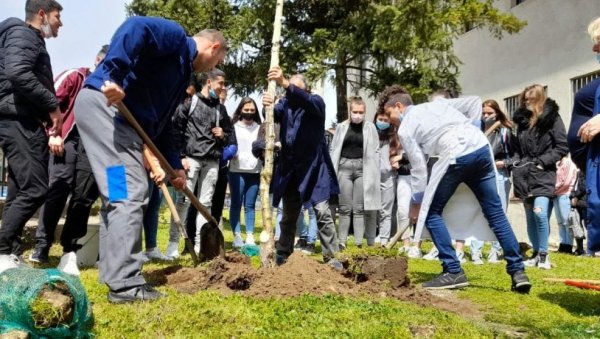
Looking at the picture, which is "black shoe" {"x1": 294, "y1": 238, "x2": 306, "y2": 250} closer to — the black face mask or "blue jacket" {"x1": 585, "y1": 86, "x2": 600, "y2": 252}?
the black face mask

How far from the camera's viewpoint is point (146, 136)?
4.47 m

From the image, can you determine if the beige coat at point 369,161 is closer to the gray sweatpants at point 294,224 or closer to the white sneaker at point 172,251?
the gray sweatpants at point 294,224

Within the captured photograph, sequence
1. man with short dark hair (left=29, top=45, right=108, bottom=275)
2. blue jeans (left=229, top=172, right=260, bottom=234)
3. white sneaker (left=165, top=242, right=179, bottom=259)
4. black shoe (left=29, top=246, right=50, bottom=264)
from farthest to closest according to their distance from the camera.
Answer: blue jeans (left=229, top=172, right=260, bottom=234) < white sneaker (left=165, top=242, right=179, bottom=259) < black shoe (left=29, top=246, right=50, bottom=264) < man with short dark hair (left=29, top=45, right=108, bottom=275)

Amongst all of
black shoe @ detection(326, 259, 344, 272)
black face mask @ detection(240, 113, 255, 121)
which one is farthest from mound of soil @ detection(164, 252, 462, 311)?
black face mask @ detection(240, 113, 255, 121)

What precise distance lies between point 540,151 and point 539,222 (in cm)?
87

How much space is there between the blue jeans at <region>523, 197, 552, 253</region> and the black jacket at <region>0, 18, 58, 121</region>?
558 centimetres

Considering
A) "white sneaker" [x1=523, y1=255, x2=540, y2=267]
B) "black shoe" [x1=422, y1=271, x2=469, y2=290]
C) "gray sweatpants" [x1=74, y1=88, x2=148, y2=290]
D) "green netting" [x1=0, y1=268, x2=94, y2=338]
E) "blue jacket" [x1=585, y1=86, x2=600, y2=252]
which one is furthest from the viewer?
"white sneaker" [x1=523, y1=255, x2=540, y2=267]

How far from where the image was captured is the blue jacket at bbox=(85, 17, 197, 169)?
4105mm

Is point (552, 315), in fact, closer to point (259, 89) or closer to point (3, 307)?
point (3, 307)

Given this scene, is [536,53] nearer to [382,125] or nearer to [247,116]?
[382,125]

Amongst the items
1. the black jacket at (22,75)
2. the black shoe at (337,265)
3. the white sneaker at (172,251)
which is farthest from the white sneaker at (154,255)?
the black jacket at (22,75)

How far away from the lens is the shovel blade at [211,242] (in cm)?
593

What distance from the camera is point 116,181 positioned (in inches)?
168

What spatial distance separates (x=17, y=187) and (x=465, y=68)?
1758cm
